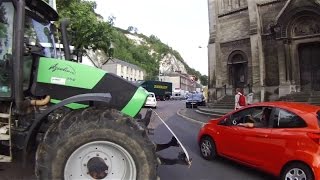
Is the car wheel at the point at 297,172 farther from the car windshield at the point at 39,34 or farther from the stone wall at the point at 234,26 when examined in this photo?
the stone wall at the point at 234,26

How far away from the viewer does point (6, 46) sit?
19.5 ft

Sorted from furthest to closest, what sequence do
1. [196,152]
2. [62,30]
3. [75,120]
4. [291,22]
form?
[291,22] → [196,152] → [62,30] → [75,120]

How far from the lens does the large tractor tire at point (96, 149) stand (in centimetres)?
538

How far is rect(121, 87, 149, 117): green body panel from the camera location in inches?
239

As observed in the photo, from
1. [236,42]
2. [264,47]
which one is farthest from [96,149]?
[236,42]

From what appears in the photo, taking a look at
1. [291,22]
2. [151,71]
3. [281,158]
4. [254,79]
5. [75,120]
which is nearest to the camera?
[75,120]

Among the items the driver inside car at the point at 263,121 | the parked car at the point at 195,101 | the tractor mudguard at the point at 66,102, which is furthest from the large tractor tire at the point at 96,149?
the parked car at the point at 195,101

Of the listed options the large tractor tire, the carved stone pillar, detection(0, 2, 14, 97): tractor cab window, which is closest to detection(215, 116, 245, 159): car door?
the large tractor tire

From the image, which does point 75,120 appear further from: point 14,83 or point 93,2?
point 93,2

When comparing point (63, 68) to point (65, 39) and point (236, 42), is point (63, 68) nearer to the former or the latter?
point (65, 39)

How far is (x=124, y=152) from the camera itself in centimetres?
555

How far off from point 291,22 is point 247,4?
478 cm

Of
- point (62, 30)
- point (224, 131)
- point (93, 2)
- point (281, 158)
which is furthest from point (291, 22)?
point (62, 30)

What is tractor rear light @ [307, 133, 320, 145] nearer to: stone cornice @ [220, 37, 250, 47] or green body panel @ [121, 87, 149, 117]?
green body panel @ [121, 87, 149, 117]
